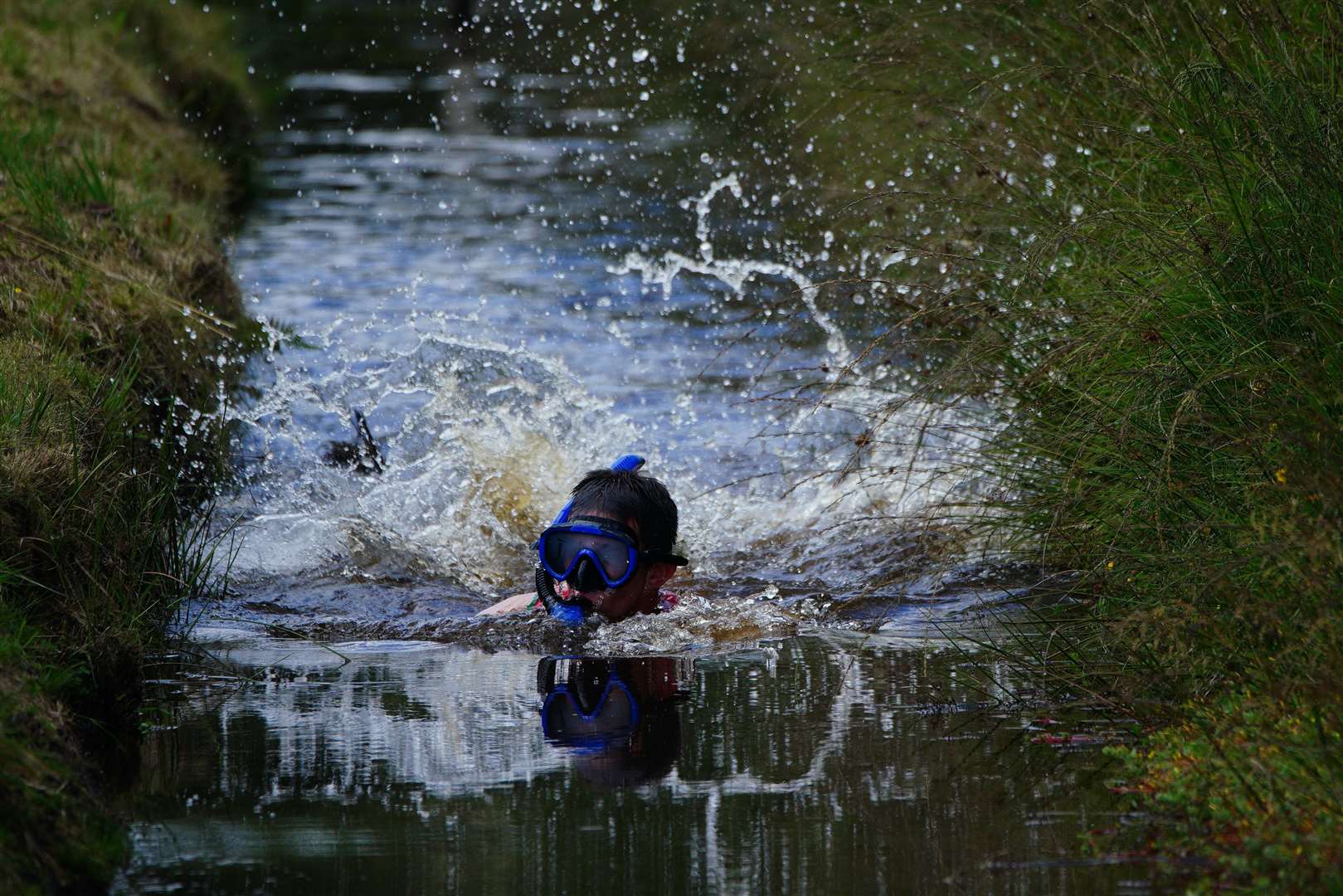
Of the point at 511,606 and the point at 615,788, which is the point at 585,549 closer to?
the point at 511,606

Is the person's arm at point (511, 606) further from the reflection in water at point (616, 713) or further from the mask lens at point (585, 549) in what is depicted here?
the reflection in water at point (616, 713)

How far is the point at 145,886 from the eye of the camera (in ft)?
10.1

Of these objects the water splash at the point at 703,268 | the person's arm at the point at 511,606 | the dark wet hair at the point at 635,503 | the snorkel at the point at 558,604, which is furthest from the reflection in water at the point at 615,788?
the water splash at the point at 703,268

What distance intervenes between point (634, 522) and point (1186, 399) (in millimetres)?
2381

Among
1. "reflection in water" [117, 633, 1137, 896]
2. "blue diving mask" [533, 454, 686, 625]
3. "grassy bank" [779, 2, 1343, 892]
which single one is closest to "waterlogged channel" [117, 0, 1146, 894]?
"reflection in water" [117, 633, 1137, 896]

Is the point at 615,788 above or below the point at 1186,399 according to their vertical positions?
below

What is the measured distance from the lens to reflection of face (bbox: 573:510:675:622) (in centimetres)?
560

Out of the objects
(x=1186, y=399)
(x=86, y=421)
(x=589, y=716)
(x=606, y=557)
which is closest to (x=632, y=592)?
(x=606, y=557)

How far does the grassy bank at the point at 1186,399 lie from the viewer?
3.29 meters

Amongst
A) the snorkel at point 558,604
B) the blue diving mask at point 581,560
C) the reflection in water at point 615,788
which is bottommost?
the reflection in water at point 615,788

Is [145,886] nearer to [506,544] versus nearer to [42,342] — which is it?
[42,342]

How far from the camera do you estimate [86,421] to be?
5.08 meters

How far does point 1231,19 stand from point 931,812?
375cm

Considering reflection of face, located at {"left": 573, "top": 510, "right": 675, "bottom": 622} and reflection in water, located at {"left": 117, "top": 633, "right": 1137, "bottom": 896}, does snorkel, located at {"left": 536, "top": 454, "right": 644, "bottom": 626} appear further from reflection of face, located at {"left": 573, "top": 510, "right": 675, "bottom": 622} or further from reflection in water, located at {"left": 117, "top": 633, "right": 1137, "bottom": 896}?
reflection in water, located at {"left": 117, "top": 633, "right": 1137, "bottom": 896}
